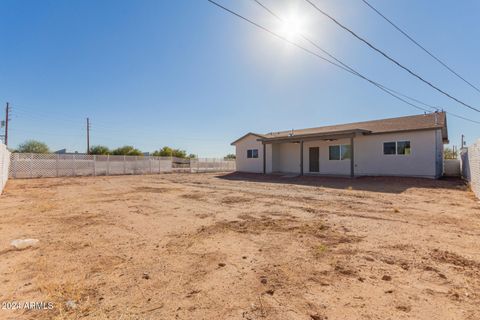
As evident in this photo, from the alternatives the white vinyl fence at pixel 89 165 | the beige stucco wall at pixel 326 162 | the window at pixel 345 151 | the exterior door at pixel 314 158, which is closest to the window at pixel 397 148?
the window at pixel 345 151

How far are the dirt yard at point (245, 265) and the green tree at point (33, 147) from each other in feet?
126

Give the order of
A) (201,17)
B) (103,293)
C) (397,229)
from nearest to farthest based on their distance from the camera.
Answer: (103,293), (397,229), (201,17)

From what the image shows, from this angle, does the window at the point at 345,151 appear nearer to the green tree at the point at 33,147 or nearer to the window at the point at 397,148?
the window at the point at 397,148

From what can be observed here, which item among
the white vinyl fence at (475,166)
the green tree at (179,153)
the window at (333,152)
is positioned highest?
the green tree at (179,153)

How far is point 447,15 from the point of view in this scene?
8.25 metres

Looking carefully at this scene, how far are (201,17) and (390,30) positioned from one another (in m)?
6.08

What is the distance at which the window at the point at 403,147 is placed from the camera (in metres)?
13.2

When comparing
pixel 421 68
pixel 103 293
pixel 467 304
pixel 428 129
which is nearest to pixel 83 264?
pixel 103 293

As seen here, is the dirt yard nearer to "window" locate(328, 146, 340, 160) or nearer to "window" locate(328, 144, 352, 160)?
"window" locate(328, 144, 352, 160)

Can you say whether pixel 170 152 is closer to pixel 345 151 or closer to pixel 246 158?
pixel 246 158

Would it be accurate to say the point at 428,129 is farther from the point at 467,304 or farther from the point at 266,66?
the point at 467,304

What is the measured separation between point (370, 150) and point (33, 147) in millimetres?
44203

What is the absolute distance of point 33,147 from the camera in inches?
1394

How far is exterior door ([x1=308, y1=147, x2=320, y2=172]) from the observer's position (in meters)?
17.0
